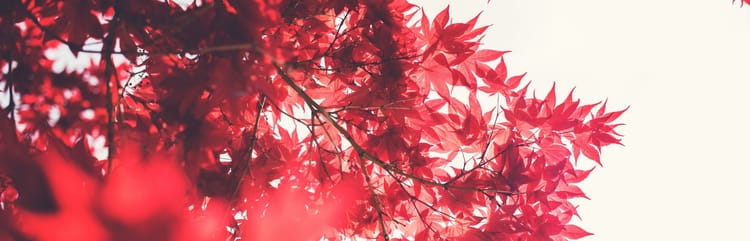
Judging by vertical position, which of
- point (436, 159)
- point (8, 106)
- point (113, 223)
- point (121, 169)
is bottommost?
point (113, 223)

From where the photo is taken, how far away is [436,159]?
1.55 m

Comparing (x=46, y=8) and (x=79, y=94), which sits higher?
(x=46, y=8)

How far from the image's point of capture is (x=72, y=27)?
40.5 inches

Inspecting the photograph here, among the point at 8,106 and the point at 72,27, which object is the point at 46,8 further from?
the point at 8,106

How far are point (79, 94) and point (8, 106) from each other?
0.51ft

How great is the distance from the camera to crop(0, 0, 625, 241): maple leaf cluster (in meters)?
1.03

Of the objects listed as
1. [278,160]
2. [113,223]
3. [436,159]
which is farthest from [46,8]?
[436,159]

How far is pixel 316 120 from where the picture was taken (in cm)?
153

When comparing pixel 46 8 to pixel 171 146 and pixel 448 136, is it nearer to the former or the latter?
pixel 171 146

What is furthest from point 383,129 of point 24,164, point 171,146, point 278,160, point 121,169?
point 24,164

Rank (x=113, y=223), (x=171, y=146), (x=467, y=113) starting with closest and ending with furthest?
(x=113, y=223) < (x=171, y=146) < (x=467, y=113)

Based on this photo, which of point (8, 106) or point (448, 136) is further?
point (448, 136)

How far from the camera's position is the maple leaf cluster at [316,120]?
1030mm

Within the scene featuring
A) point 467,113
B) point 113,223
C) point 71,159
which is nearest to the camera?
point 113,223
